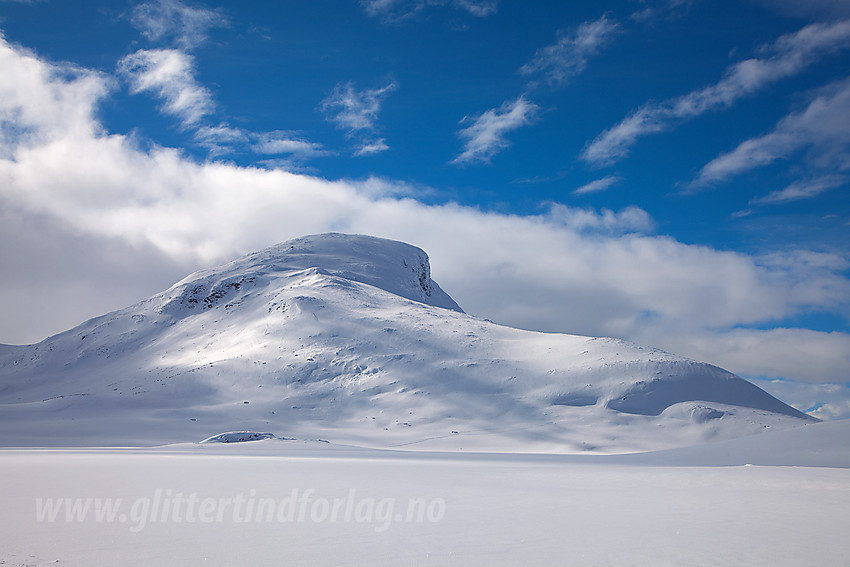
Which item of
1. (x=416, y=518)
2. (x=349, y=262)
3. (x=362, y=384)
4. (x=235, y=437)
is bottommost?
(x=235, y=437)

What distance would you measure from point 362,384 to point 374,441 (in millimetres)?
11924

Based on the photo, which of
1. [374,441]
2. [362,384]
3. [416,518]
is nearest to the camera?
[416,518]

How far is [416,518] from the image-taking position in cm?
884

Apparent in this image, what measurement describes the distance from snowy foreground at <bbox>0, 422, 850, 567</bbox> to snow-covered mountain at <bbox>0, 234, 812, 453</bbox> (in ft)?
89.9

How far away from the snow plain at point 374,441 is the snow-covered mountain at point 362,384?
0.27 metres

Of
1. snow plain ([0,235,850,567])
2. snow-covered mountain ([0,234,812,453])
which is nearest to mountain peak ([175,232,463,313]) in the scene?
snow plain ([0,235,850,567])

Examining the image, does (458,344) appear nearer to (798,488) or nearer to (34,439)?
(34,439)

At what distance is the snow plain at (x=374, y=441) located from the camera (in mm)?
7395

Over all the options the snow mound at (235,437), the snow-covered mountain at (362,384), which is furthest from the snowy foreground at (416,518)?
the snow-covered mountain at (362,384)

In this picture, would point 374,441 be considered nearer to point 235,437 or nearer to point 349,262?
point 235,437

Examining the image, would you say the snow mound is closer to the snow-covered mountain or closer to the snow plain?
the snow plain

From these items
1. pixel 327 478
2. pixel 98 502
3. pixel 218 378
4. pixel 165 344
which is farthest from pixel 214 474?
pixel 165 344

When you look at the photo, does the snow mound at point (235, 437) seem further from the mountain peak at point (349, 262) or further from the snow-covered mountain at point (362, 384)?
the mountain peak at point (349, 262)

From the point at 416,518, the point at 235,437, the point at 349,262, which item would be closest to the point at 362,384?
the point at 235,437
